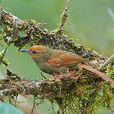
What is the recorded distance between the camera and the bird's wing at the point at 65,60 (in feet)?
15.4

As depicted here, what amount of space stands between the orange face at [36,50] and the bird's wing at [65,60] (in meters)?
0.22

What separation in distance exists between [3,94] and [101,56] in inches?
72.9

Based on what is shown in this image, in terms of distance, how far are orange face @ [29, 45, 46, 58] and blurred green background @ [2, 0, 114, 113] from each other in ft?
1.84

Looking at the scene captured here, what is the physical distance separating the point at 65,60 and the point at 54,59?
19 centimetres

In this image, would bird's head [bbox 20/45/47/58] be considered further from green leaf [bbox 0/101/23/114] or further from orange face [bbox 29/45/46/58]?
green leaf [bbox 0/101/23/114]

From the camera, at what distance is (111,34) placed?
501 cm

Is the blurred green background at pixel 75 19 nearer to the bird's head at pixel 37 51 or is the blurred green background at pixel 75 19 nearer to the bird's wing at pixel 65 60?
the bird's wing at pixel 65 60

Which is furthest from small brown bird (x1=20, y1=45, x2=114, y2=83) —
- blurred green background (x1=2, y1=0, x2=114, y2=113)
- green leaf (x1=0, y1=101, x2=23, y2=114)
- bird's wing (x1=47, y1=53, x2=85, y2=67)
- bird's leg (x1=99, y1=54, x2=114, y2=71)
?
green leaf (x1=0, y1=101, x2=23, y2=114)

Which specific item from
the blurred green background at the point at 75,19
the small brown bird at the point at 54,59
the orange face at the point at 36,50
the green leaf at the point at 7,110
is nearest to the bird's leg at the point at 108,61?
the small brown bird at the point at 54,59

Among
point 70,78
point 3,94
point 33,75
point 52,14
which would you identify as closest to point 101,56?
point 70,78

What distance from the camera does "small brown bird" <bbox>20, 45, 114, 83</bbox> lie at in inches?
186

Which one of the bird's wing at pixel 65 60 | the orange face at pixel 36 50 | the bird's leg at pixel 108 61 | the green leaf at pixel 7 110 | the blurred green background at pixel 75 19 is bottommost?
the green leaf at pixel 7 110

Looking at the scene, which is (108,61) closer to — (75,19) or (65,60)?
(65,60)

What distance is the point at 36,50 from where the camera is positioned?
4.88 metres
